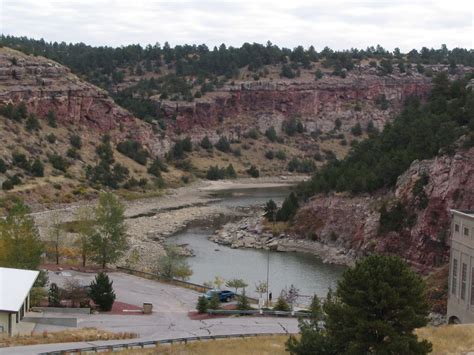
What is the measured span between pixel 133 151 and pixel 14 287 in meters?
81.1

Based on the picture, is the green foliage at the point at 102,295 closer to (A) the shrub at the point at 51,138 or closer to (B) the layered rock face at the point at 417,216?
(B) the layered rock face at the point at 417,216

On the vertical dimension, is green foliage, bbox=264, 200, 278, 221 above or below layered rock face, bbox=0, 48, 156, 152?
below

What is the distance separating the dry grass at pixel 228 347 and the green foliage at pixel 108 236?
2118 cm

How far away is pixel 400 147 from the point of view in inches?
2940

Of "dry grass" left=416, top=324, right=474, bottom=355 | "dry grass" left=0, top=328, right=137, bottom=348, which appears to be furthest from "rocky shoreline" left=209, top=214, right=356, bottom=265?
"dry grass" left=0, top=328, right=137, bottom=348

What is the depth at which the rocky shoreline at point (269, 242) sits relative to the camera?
2603 inches

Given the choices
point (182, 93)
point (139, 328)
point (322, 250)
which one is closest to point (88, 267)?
point (139, 328)

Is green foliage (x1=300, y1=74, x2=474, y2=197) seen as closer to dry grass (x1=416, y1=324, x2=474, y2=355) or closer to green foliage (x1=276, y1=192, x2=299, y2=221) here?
green foliage (x1=276, y1=192, x2=299, y2=221)

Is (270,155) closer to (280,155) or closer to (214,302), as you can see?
(280,155)

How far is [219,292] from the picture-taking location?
4384cm

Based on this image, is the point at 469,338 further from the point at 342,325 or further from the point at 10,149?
the point at 10,149

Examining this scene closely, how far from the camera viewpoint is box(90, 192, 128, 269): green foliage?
52844 millimetres

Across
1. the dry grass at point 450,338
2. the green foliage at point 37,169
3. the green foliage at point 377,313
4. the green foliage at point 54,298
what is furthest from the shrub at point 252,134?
the green foliage at point 377,313

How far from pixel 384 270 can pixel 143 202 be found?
74.0 meters
